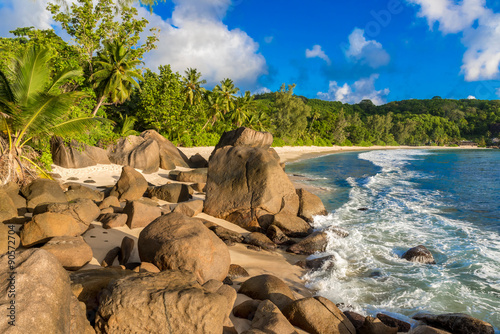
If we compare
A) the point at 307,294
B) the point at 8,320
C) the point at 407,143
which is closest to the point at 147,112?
the point at 307,294

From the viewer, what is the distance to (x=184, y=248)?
5.59m

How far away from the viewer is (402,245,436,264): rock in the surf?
8891 millimetres

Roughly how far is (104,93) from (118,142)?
611cm

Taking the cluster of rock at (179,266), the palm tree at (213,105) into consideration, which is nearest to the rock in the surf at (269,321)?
the cluster of rock at (179,266)

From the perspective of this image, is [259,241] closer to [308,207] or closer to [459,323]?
[308,207]

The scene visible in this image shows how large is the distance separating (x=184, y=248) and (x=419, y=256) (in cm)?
740

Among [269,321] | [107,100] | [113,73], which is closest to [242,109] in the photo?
[107,100]

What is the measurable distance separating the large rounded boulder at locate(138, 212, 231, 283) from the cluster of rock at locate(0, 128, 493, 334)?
20 mm

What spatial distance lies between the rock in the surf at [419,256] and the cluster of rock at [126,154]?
16596 millimetres

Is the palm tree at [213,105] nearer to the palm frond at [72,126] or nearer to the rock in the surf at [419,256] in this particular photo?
the palm frond at [72,126]

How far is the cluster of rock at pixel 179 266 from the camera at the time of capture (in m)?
3.33

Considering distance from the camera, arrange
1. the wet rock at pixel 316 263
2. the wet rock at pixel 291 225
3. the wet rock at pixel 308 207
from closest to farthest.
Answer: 1. the wet rock at pixel 316 263
2. the wet rock at pixel 291 225
3. the wet rock at pixel 308 207

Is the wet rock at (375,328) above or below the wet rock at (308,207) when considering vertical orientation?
below

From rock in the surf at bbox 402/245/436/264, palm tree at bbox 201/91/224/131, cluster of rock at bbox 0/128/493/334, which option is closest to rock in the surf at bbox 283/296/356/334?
cluster of rock at bbox 0/128/493/334
